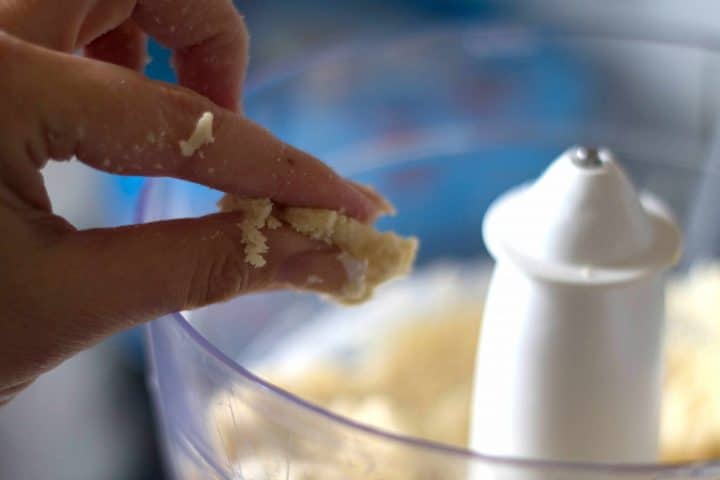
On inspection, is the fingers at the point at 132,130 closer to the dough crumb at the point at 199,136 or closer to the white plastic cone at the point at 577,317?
the dough crumb at the point at 199,136

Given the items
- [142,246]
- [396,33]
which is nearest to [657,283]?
[142,246]

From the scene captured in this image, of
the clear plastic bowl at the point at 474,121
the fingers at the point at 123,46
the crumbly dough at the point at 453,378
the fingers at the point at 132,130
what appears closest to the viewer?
the fingers at the point at 132,130

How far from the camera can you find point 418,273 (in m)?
0.80

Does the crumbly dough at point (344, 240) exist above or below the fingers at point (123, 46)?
below

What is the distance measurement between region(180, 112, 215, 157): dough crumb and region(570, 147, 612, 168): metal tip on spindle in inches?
8.4

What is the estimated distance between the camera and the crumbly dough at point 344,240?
0.39 meters

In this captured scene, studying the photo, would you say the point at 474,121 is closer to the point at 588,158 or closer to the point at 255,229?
the point at 588,158

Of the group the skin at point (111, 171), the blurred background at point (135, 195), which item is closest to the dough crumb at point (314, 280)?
the skin at point (111, 171)

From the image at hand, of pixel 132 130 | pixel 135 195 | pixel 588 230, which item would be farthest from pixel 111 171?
pixel 135 195

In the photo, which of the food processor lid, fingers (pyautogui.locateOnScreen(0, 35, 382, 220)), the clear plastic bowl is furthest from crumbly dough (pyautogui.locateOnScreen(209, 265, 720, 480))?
fingers (pyautogui.locateOnScreen(0, 35, 382, 220))

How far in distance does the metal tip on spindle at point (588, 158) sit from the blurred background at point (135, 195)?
29 cm

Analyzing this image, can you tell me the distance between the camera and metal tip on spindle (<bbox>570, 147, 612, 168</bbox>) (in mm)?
482

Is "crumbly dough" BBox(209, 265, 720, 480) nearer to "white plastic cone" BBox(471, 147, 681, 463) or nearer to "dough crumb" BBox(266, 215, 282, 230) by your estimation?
"white plastic cone" BBox(471, 147, 681, 463)

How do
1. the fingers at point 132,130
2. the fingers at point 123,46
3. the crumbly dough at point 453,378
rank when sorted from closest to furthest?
1. the fingers at point 132,130
2. the fingers at point 123,46
3. the crumbly dough at point 453,378
